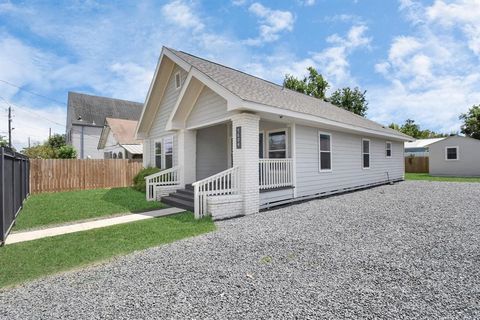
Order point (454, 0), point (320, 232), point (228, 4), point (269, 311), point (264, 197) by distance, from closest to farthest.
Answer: point (269, 311)
point (320, 232)
point (454, 0)
point (264, 197)
point (228, 4)

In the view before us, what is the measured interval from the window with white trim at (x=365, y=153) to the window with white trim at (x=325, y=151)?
12.0 ft

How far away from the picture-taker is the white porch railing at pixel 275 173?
838 centimetres

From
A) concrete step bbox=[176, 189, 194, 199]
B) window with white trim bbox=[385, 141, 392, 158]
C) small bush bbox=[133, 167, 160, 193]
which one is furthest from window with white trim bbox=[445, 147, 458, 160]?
small bush bbox=[133, 167, 160, 193]

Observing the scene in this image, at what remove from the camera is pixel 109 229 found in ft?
20.7

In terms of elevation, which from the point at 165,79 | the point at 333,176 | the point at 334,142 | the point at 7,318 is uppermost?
the point at 165,79

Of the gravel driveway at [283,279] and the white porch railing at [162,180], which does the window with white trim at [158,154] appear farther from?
the gravel driveway at [283,279]

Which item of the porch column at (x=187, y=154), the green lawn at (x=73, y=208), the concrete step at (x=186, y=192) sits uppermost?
the porch column at (x=187, y=154)

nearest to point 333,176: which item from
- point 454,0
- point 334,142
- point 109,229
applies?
point 334,142

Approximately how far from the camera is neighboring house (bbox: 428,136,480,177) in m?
21.7

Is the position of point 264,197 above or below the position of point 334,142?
below

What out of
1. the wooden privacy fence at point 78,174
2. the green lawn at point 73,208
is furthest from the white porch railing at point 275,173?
the wooden privacy fence at point 78,174

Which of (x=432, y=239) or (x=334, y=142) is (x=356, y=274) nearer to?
(x=432, y=239)

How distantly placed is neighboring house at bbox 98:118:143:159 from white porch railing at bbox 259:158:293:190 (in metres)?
14.4

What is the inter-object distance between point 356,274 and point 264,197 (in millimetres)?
4784
